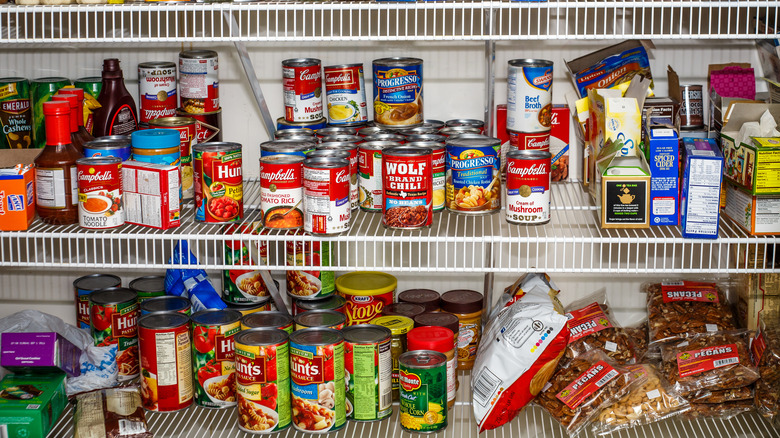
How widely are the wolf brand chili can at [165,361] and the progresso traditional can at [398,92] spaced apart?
2.14ft

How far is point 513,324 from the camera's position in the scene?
1888 mm

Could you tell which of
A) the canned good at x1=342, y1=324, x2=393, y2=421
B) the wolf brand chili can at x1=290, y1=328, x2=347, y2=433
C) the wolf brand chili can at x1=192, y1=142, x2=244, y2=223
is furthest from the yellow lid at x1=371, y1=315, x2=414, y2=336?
the wolf brand chili can at x1=192, y1=142, x2=244, y2=223

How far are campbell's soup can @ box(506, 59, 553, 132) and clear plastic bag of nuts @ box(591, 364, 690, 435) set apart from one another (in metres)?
0.63

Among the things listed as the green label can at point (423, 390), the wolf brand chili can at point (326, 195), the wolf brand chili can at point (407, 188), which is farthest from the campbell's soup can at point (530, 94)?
the green label can at point (423, 390)

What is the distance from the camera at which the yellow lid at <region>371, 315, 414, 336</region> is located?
1.86m

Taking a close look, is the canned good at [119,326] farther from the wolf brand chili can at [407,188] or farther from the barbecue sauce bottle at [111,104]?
the wolf brand chili can at [407,188]

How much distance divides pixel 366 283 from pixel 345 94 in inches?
18.2

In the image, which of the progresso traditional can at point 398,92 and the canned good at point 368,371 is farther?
the progresso traditional can at point 398,92

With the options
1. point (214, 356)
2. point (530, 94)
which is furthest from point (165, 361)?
point (530, 94)

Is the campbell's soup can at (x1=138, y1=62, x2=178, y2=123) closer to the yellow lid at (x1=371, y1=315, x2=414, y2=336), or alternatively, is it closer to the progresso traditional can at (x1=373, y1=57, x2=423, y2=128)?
the progresso traditional can at (x1=373, y1=57, x2=423, y2=128)

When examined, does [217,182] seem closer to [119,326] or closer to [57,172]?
[57,172]

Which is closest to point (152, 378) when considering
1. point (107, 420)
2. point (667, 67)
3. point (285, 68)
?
point (107, 420)

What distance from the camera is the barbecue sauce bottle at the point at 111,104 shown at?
78.7 inches

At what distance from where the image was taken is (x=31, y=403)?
1.82 meters
